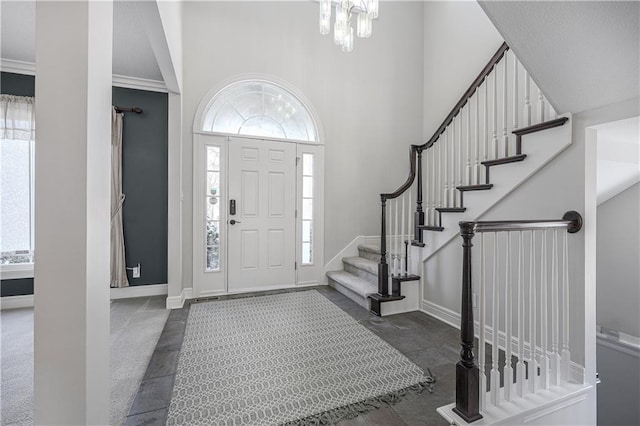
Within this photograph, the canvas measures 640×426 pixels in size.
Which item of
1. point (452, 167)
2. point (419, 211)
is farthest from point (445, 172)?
point (419, 211)

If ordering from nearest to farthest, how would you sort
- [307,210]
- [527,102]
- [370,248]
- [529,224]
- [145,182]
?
[529,224]
[527,102]
[145,182]
[370,248]
[307,210]

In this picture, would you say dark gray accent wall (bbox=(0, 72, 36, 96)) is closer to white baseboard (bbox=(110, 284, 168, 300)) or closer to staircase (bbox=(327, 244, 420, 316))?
white baseboard (bbox=(110, 284, 168, 300))

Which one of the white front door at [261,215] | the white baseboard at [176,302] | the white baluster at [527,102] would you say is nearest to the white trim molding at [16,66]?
the white front door at [261,215]

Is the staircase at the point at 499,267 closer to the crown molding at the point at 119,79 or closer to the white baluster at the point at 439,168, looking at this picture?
the white baluster at the point at 439,168

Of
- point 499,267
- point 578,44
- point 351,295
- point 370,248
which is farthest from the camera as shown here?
point 370,248

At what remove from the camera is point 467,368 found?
1.46 meters

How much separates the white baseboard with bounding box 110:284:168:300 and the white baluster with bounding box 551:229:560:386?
396 cm

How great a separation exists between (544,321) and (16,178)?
5.21m

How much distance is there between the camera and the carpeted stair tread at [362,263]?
3387 mm

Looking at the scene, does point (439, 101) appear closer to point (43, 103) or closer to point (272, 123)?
point (272, 123)

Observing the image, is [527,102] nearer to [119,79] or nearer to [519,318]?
[519,318]

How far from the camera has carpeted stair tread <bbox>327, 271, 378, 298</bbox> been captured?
3.12 m

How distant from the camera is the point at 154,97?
362 centimetres

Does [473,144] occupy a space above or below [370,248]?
above
